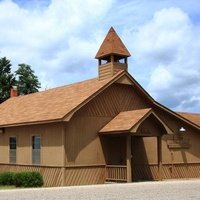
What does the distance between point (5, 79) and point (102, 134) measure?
105 feet

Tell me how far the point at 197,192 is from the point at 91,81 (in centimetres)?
1241

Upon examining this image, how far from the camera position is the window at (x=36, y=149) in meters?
27.5

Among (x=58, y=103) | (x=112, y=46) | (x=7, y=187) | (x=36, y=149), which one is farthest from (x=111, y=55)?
(x=7, y=187)

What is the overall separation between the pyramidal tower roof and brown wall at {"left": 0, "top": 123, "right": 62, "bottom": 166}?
6.05 metres

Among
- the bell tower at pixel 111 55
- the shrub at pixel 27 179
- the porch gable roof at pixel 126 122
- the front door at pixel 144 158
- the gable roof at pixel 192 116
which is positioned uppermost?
the bell tower at pixel 111 55

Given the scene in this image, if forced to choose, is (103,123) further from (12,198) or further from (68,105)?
(12,198)

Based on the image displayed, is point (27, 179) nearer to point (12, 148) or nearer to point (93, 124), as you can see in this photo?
point (93, 124)

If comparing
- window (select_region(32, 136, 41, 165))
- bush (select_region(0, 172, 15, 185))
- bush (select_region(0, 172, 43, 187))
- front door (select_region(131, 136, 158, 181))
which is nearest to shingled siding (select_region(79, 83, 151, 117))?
front door (select_region(131, 136, 158, 181))

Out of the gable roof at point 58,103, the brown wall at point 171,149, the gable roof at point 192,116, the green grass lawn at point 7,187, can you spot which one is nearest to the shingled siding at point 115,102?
the gable roof at point 58,103

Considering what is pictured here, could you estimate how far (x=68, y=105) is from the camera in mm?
26156

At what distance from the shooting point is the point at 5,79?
56.4 metres

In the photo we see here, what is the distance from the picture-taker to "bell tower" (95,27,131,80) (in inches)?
1133

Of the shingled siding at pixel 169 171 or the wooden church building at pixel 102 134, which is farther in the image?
the shingled siding at pixel 169 171

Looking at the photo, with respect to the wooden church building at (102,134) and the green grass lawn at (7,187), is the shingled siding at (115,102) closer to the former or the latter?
the wooden church building at (102,134)
